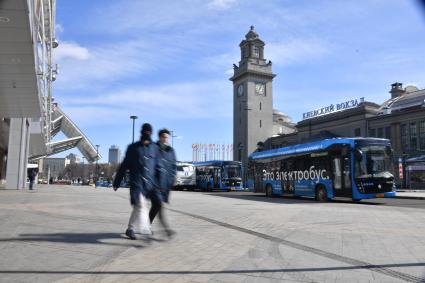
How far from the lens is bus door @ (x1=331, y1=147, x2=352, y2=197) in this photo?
2093 centimetres

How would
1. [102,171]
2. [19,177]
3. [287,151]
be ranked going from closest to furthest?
[287,151] < [19,177] < [102,171]

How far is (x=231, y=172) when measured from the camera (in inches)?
1566

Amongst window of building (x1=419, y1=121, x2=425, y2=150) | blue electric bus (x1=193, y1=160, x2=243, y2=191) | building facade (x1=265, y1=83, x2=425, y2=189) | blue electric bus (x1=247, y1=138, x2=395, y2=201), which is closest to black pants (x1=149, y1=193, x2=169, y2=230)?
blue electric bus (x1=247, y1=138, x2=395, y2=201)

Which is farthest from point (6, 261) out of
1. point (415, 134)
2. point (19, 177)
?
point (415, 134)

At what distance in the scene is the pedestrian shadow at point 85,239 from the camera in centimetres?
737

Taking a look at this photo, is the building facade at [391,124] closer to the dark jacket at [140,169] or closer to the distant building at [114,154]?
the dark jacket at [140,169]

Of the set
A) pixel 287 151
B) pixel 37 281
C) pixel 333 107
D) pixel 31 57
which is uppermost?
pixel 333 107

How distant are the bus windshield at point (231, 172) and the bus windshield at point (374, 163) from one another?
19.7 m

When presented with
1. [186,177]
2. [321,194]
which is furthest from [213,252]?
[186,177]

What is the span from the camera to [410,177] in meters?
54.8

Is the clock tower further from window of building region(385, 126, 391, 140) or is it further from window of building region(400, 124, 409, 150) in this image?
window of building region(400, 124, 409, 150)

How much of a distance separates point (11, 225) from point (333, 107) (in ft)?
249

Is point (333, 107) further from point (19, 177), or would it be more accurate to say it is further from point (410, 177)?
point (19, 177)

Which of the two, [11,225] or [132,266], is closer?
[132,266]
